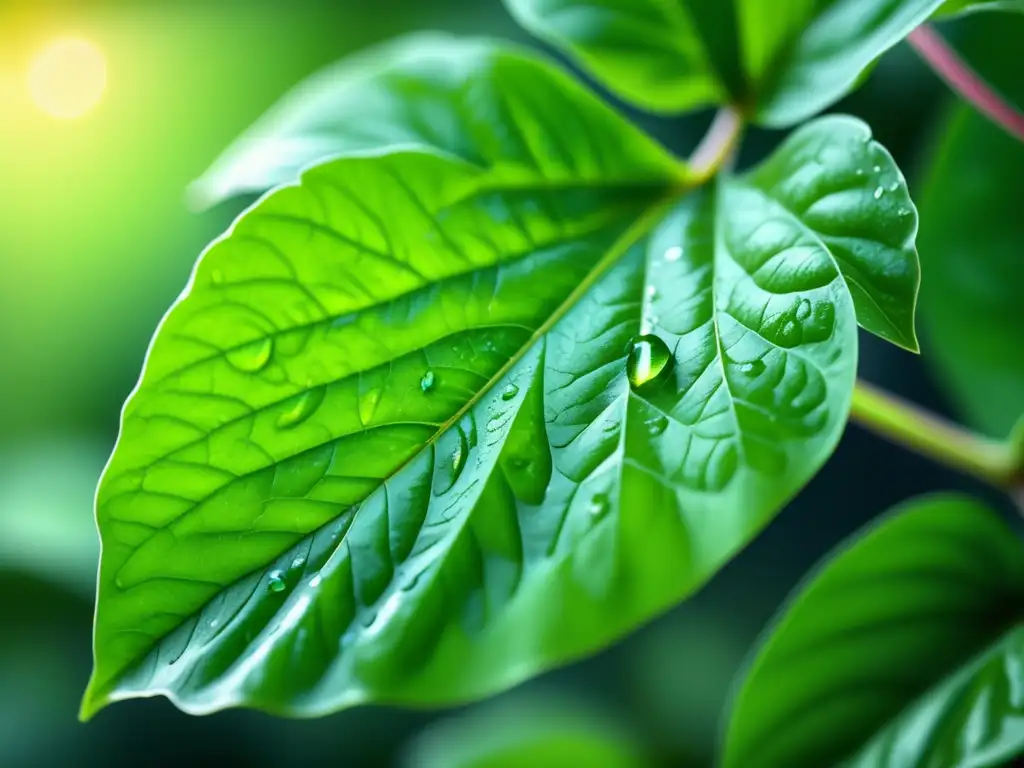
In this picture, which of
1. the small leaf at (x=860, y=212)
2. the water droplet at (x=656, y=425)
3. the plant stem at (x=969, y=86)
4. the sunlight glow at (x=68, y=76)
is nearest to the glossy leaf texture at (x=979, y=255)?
the plant stem at (x=969, y=86)

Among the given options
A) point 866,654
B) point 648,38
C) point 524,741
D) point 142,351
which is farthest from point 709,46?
point 142,351

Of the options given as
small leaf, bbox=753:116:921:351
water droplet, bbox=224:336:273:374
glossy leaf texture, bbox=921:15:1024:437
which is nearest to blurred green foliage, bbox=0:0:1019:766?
glossy leaf texture, bbox=921:15:1024:437

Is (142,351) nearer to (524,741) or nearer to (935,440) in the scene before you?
(524,741)

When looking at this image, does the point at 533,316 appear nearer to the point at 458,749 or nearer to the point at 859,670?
the point at 859,670

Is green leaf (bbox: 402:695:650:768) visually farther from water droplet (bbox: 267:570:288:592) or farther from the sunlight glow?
the sunlight glow

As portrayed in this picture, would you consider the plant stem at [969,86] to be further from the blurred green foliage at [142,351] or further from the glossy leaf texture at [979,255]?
the blurred green foliage at [142,351]

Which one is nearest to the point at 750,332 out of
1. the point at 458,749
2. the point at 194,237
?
the point at 458,749
